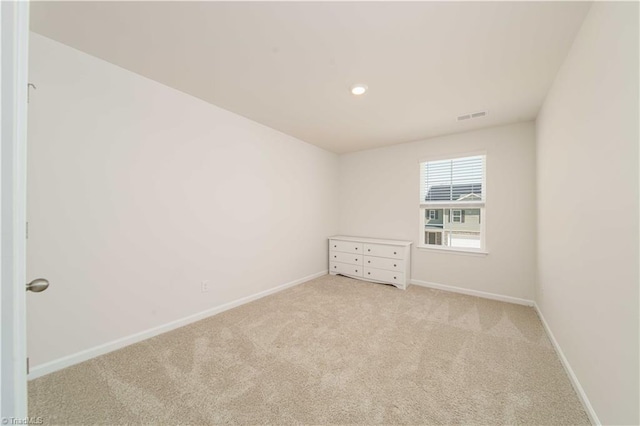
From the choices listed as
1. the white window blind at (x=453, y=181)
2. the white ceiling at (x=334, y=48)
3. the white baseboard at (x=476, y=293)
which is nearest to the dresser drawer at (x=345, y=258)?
the white baseboard at (x=476, y=293)

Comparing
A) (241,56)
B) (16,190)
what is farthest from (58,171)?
(16,190)

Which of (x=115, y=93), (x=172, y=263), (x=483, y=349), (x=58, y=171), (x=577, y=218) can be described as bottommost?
(x=483, y=349)

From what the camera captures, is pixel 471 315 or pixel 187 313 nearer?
pixel 187 313

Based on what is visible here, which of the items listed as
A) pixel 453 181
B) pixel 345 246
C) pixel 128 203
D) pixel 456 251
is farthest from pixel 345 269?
pixel 128 203

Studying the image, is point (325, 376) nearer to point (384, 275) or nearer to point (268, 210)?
point (268, 210)

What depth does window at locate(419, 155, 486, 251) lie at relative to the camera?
12.0 feet

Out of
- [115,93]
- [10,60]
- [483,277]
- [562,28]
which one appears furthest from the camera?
[483,277]

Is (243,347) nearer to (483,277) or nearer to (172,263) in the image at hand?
(172,263)

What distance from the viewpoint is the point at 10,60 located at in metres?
0.55

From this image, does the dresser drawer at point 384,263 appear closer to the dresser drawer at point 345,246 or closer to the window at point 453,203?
the dresser drawer at point 345,246

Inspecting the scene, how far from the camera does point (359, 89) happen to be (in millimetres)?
2428

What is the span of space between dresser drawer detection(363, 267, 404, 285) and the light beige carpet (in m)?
1.01

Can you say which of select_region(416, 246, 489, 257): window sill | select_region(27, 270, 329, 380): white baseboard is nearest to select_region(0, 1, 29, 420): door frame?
select_region(27, 270, 329, 380): white baseboard

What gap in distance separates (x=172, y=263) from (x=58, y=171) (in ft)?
3.75
